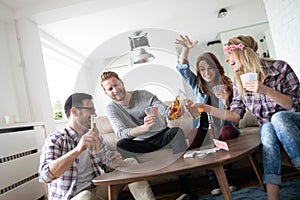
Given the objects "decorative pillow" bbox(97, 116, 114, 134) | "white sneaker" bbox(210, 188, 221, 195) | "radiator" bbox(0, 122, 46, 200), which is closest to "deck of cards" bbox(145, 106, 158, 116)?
"decorative pillow" bbox(97, 116, 114, 134)

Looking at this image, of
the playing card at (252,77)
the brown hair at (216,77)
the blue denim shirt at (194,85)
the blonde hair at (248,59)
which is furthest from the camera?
the brown hair at (216,77)

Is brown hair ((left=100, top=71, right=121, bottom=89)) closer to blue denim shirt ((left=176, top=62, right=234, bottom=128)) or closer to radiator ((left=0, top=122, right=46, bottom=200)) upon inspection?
blue denim shirt ((left=176, top=62, right=234, bottom=128))

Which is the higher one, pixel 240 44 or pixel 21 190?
pixel 240 44

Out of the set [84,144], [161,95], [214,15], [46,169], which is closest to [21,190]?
[46,169]

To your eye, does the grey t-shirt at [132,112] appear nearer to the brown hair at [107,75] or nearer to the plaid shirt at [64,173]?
the brown hair at [107,75]

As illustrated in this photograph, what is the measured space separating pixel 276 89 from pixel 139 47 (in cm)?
79

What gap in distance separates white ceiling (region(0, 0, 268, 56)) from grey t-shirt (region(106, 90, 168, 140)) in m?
1.82

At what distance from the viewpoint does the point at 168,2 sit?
11.5 feet

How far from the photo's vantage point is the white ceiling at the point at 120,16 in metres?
2.96

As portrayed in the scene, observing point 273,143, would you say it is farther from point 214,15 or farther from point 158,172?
point 214,15

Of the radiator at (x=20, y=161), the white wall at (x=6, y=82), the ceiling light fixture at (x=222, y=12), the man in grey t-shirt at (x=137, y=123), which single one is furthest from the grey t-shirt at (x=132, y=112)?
the ceiling light fixture at (x=222, y=12)

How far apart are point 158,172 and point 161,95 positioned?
0.67 m

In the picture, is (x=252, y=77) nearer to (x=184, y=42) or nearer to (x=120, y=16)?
(x=184, y=42)

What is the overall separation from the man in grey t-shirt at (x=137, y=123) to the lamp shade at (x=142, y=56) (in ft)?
0.49
